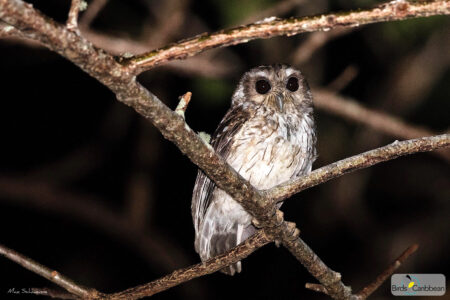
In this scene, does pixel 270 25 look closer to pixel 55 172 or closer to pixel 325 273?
pixel 325 273

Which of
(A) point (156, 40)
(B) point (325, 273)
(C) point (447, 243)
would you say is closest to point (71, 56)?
(B) point (325, 273)

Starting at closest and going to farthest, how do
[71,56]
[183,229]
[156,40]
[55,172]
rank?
1. [71,56]
2. [156,40]
3. [55,172]
4. [183,229]

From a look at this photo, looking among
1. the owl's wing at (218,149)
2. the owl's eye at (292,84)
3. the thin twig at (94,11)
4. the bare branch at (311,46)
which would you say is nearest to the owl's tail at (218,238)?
the owl's wing at (218,149)

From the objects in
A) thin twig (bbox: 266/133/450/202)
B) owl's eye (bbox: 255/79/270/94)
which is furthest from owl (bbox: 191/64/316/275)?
thin twig (bbox: 266/133/450/202)

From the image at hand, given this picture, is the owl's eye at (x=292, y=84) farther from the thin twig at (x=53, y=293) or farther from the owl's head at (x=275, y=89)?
the thin twig at (x=53, y=293)

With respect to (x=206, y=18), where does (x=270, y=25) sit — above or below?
below

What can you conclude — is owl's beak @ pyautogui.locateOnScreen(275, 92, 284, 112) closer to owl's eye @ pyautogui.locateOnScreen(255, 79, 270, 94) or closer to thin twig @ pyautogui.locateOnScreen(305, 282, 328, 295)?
owl's eye @ pyautogui.locateOnScreen(255, 79, 270, 94)

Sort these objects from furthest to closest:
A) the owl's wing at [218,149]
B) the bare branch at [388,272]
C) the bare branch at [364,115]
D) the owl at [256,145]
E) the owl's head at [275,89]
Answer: the bare branch at [364,115] < the owl's head at [275,89] < the owl's wing at [218,149] < the owl at [256,145] < the bare branch at [388,272]
